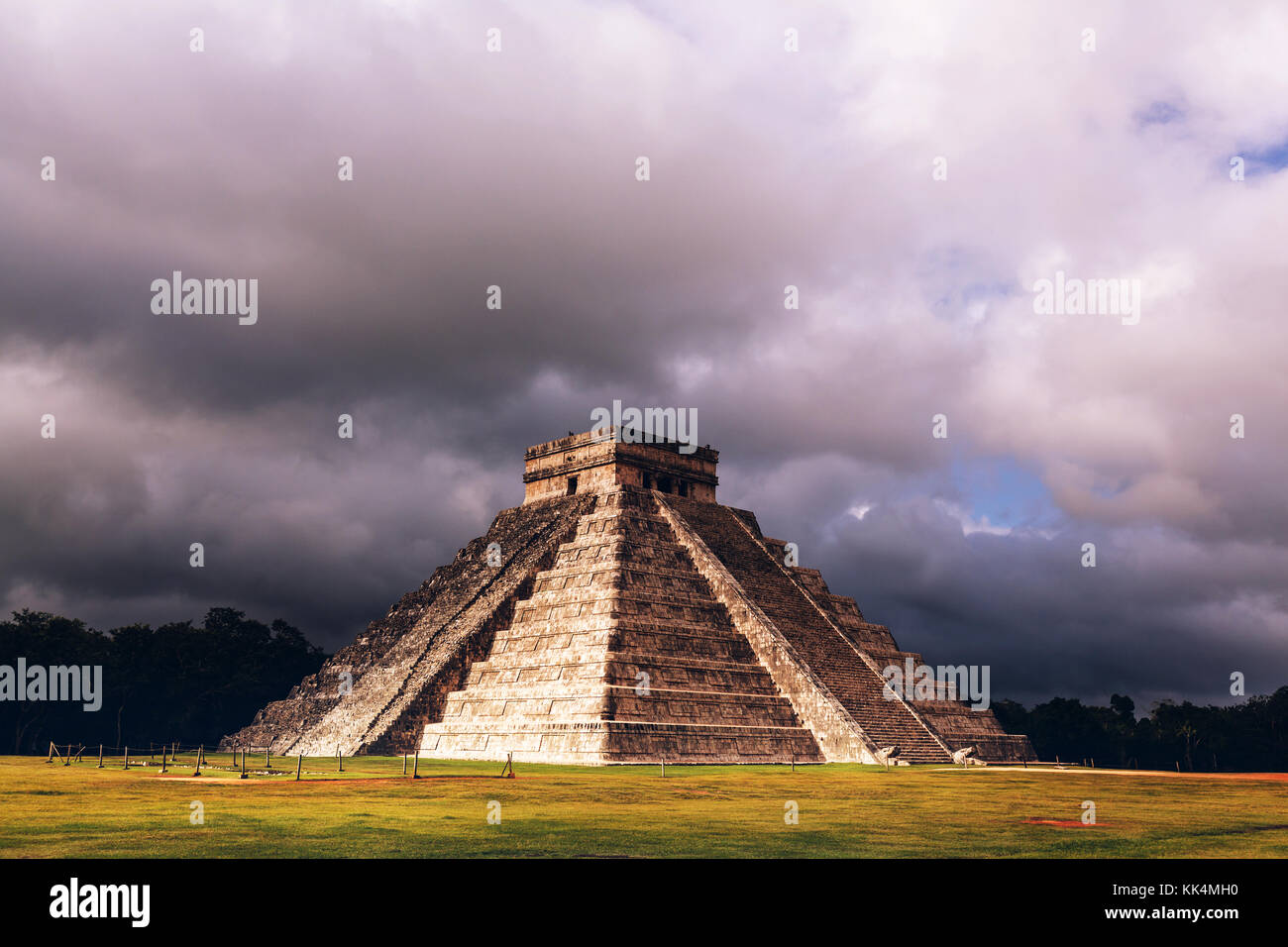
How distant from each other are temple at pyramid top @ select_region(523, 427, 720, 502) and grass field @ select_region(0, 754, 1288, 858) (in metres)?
25.0

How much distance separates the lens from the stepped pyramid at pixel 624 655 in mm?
37469

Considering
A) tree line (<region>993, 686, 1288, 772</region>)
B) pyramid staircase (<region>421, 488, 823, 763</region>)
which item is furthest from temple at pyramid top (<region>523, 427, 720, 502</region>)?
tree line (<region>993, 686, 1288, 772</region>)

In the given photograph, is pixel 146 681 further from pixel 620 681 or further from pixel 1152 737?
pixel 1152 737

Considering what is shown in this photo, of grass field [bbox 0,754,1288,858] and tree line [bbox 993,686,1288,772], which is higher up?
grass field [bbox 0,754,1288,858]

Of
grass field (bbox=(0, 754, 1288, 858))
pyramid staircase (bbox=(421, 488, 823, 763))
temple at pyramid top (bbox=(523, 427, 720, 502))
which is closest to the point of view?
grass field (bbox=(0, 754, 1288, 858))

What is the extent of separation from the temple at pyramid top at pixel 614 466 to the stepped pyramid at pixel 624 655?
0.35 feet

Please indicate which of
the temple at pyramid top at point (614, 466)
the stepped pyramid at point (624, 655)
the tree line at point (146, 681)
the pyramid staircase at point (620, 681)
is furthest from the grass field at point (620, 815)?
the tree line at point (146, 681)

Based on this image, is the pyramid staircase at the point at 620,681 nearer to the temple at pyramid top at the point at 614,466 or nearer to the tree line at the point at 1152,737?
the temple at pyramid top at the point at 614,466

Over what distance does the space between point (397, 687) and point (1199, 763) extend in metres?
60.2

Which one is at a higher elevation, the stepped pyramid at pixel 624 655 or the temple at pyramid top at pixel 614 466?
the temple at pyramid top at pixel 614 466

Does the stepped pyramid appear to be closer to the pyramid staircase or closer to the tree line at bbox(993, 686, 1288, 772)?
the pyramid staircase

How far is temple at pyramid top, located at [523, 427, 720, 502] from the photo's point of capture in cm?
5362

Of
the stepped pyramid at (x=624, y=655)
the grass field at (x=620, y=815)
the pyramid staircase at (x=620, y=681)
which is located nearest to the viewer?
the grass field at (x=620, y=815)

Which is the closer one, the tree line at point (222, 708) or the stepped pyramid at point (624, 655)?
the stepped pyramid at point (624, 655)
